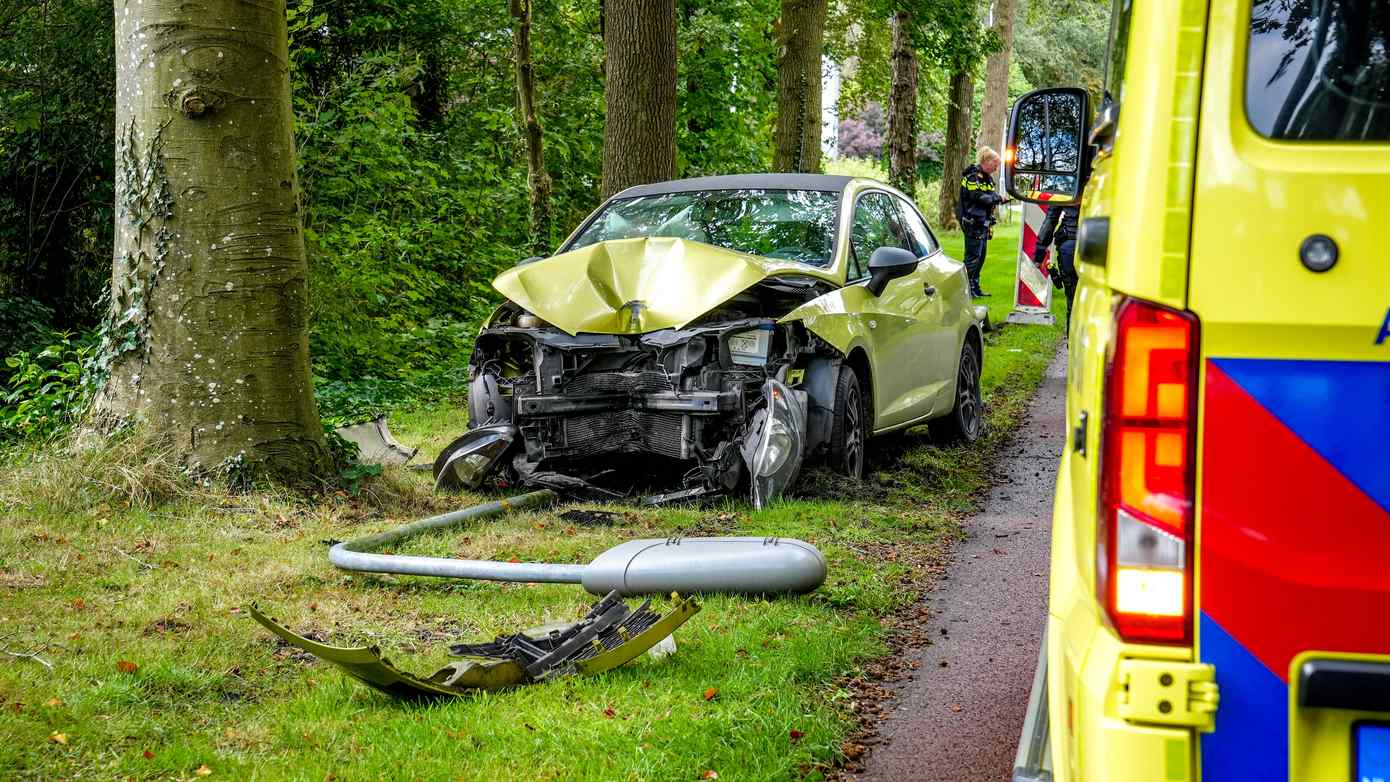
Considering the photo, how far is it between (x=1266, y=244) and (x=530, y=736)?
262 cm

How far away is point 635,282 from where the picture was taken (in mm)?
7664

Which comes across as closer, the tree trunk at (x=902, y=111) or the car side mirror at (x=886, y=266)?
the car side mirror at (x=886, y=266)

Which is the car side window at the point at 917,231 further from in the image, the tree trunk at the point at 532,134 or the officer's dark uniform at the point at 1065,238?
the tree trunk at the point at 532,134

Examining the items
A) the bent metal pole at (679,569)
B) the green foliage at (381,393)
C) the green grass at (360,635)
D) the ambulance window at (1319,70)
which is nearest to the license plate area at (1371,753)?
the ambulance window at (1319,70)

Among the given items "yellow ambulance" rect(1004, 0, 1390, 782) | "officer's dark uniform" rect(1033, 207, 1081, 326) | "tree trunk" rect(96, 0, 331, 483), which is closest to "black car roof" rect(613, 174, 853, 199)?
"tree trunk" rect(96, 0, 331, 483)

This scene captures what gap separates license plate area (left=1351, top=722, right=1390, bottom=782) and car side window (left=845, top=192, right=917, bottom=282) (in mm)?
6191

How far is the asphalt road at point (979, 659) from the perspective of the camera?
164 inches

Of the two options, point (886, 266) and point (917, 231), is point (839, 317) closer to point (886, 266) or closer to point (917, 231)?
point (886, 266)

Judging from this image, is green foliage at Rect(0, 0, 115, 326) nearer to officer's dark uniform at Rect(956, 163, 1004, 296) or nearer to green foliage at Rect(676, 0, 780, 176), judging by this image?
green foliage at Rect(676, 0, 780, 176)

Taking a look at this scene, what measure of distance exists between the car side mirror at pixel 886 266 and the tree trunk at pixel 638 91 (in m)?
4.50

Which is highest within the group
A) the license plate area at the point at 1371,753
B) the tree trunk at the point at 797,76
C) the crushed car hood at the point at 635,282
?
the tree trunk at the point at 797,76

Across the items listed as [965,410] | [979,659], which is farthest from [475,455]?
[965,410]

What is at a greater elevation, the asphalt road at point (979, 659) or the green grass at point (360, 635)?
the green grass at point (360, 635)

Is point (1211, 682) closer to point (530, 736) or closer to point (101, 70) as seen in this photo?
point (530, 736)
